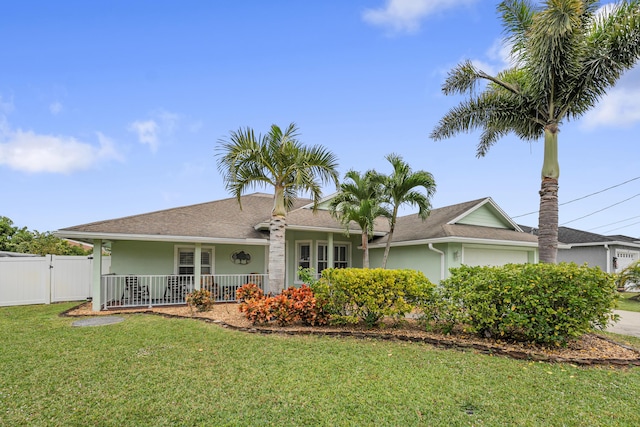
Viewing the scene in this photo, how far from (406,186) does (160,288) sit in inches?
383

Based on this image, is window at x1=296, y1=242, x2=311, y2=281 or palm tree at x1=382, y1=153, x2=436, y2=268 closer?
palm tree at x1=382, y1=153, x2=436, y2=268

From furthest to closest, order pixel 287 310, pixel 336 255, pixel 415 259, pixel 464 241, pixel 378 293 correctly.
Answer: pixel 336 255 < pixel 415 259 < pixel 464 241 < pixel 287 310 < pixel 378 293

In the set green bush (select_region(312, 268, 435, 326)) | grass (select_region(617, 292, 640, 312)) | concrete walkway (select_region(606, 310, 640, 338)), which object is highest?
green bush (select_region(312, 268, 435, 326))

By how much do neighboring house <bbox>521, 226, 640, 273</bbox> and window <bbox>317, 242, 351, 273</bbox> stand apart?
44.6 feet

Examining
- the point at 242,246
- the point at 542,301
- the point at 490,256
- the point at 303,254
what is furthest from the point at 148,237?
the point at 490,256

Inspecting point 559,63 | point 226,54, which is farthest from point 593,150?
point 226,54

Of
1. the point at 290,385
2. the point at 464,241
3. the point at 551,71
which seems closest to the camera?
the point at 290,385

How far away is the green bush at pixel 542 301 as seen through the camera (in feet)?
20.5

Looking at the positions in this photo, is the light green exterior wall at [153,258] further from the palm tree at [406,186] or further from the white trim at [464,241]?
the palm tree at [406,186]

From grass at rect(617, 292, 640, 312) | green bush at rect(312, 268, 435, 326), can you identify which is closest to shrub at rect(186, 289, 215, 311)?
green bush at rect(312, 268, 435, 326)

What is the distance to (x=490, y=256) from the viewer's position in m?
12.6

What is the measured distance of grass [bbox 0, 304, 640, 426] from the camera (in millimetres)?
3787

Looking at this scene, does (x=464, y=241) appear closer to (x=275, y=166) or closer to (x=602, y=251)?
(x=275, y=166)

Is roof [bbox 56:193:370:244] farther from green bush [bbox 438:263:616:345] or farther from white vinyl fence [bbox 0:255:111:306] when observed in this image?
green bush [bbox 438:263:616:345]
